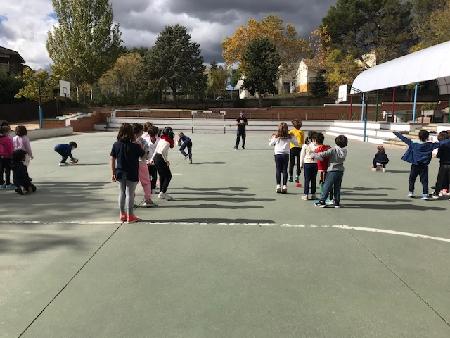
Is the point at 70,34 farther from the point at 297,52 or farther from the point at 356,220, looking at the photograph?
the point at 356,220

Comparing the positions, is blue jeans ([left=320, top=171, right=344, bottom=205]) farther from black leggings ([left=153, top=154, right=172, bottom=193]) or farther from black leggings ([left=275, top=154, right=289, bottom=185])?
black leggings ([left=153, top=154, right=172, bottom=193])

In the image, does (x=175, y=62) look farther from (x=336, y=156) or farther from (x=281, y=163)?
(x=336, y=156)

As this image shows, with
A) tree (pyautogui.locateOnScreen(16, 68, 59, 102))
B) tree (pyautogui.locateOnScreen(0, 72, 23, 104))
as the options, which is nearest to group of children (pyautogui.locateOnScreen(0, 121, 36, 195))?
tree (pyautogui.locateOnScreen(16, 68, 59, 102))

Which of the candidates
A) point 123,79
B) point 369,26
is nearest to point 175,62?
point 123,79

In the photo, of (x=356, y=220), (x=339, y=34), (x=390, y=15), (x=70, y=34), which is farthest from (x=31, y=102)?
(x=390, y=15)

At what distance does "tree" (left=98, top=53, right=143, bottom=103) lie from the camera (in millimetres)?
56000

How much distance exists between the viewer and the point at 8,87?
3788cm

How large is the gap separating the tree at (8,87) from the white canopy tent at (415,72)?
31673 millimetres

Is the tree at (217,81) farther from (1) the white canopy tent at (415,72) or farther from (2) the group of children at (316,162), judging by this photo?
(2) the group of children at (316,162)

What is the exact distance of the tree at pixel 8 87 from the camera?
123ft

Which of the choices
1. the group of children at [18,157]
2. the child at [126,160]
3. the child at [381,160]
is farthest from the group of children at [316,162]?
the group of children at [18,157]

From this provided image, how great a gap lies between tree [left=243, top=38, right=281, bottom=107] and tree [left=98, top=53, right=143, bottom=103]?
1571cm

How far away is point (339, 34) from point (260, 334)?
62975 mm

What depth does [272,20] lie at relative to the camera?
198 feet
